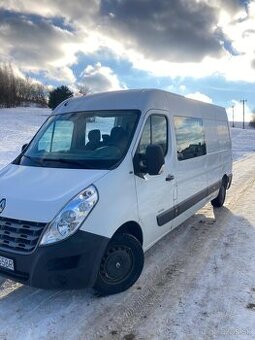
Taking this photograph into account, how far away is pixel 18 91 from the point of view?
77000 millimetres

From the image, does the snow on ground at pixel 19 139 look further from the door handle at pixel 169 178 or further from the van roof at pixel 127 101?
the door handle at pixel 169 178

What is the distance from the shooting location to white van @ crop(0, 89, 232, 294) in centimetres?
360

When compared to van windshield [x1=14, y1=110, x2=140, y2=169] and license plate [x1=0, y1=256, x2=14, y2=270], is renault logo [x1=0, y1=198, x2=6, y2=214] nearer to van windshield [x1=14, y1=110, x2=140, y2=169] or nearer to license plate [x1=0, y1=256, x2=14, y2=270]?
license plate [x1=0, y1=256, x2=14, y2=270]

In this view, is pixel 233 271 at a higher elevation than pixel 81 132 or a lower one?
lower

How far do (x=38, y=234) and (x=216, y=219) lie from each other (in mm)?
4601

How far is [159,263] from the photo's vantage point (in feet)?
16.6

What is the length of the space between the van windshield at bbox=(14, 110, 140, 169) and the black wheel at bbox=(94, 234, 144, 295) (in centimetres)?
88

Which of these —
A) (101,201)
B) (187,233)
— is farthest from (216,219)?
(101,201)

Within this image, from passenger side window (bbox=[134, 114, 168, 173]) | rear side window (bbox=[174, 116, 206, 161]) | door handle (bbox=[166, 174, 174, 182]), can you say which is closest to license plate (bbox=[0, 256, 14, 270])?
passenger side window (bbox=[134, 114, 168, 173])

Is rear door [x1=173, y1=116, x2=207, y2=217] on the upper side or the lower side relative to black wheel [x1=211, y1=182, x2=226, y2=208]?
upper

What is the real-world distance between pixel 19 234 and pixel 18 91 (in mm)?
78339

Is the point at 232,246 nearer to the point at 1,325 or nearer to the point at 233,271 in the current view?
the point at 233,271

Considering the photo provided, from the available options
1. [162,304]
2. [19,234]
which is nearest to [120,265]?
[162,304]

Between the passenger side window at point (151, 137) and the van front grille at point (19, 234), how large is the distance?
140 centimetres
